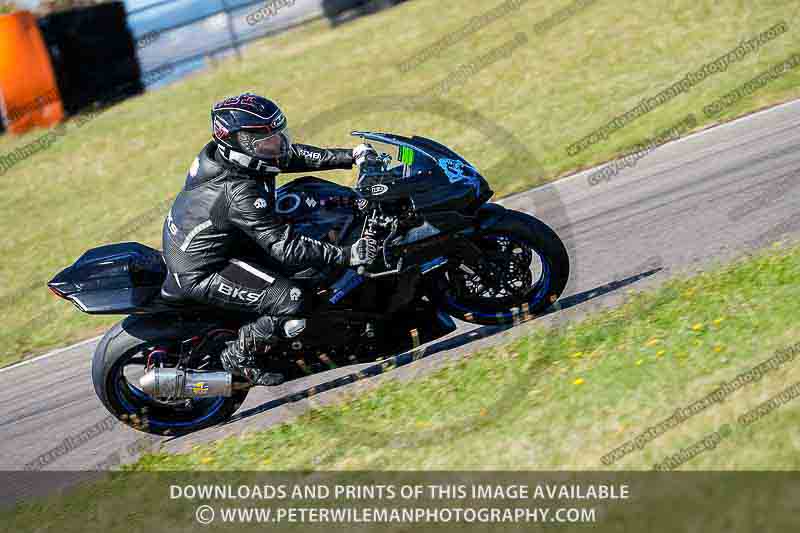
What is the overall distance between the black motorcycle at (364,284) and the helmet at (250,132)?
41 cm

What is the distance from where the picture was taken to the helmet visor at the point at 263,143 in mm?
5840

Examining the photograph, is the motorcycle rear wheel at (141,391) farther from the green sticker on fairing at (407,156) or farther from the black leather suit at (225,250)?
the green sticker on fairing at (407,156)

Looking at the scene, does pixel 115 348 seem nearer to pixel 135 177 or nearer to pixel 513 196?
pixel 513 196

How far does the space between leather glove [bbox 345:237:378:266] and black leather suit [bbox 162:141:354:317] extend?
5 cm

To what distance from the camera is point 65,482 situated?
6480mm

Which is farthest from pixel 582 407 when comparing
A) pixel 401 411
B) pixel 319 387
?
pixel 319 387

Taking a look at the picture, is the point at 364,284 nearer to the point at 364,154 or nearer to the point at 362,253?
the point at 362,253

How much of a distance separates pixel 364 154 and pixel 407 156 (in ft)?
1.09

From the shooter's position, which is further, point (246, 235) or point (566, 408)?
→ point (246, 235)

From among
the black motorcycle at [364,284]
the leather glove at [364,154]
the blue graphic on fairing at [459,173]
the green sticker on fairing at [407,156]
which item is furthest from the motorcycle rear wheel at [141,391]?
the blue graphic on fairing at [459,173]

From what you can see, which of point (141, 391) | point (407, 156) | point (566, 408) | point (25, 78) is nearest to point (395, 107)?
point (25, 78)

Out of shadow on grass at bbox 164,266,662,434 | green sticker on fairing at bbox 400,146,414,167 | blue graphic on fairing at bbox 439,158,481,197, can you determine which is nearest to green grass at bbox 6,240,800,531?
shadow on grass at bbox 164,266,662,434

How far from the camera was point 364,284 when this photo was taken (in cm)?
638

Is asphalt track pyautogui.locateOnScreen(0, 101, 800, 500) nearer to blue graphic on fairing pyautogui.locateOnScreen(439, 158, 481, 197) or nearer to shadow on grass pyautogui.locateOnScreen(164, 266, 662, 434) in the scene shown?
shadow on grass pyautogui.locateOnScreen(164, 266, 662, 434)
